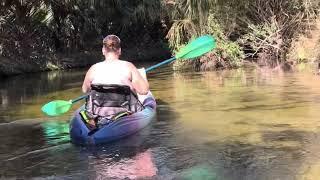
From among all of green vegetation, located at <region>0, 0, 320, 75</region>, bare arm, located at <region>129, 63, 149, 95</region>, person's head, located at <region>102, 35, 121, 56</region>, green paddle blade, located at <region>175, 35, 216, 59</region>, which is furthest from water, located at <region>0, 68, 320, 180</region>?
green vegetation, located at <region>0, 0, 320, 75</region>

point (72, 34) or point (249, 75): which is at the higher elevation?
point (72, 34)

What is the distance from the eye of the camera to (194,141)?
806cm

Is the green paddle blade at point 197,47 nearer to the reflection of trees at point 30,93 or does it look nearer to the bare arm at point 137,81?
the bare arm at point 137,81

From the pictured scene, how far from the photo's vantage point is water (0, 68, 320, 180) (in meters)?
6.57

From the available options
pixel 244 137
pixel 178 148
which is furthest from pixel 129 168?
pixel 244 137

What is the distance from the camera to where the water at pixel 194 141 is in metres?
6.57

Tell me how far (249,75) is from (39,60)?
1103 cm

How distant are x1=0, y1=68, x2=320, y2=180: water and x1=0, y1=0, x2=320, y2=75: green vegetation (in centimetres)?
594

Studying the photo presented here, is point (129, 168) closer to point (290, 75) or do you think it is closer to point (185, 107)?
point (185, 107)

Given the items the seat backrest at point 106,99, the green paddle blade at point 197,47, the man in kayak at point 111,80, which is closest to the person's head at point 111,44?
the man in kayak at point 111,80

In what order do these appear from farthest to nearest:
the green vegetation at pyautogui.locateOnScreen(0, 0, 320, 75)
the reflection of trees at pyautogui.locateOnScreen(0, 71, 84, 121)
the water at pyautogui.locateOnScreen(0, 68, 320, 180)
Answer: the green vegetation at pyautogui.locateOnScreen(0, 0, 320, 75), the reflection of trees at pyautogui.locateOnScreen(0, 71, 84, 121), the water at pyautogui.locateOnScreen(0, 68, 320, 180)

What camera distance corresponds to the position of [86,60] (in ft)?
89.6

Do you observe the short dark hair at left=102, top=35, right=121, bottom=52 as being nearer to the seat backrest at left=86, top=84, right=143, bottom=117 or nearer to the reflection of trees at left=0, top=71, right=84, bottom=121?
the seat backrest at left=86, top=84, right=143, bottom=117

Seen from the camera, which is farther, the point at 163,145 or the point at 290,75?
the point at 290,75
